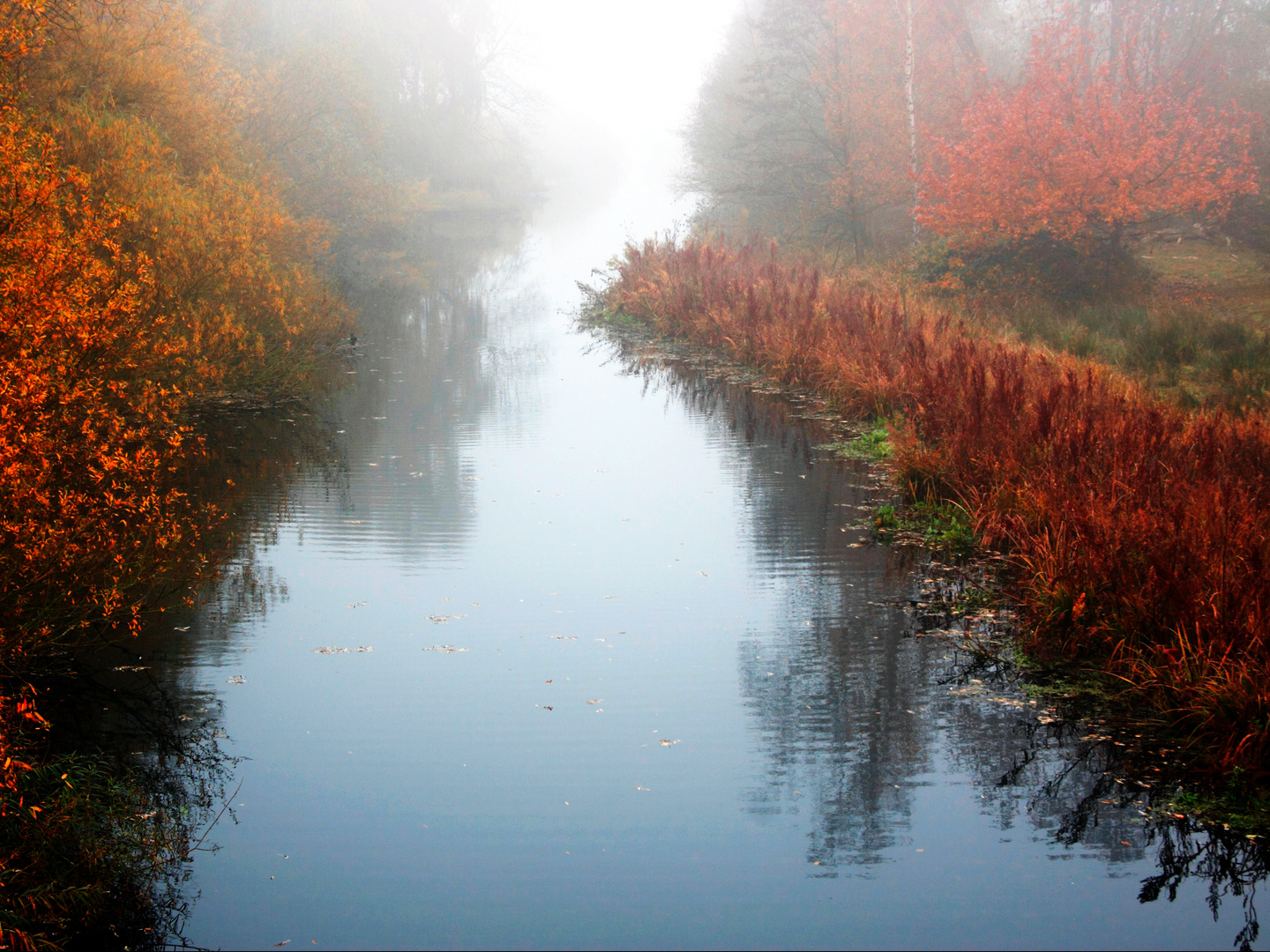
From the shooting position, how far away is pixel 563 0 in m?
105

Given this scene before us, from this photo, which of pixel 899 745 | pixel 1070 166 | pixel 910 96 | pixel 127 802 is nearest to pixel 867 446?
pixel 899 745

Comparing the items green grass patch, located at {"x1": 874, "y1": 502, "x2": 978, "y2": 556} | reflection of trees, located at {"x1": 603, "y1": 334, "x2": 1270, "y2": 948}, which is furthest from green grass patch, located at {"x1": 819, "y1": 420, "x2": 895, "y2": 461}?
reflection of trees, located at {"x1": 603, "y1": 334, "x2": 1270, "y2": 948}

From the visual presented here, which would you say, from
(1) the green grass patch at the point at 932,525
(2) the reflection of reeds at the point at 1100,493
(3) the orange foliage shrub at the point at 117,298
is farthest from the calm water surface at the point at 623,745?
(3) the orange foliage shrub at the point at 117,298

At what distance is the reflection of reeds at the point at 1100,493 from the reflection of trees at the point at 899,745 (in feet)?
1.82

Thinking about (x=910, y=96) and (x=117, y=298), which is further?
(x=910, y=96)

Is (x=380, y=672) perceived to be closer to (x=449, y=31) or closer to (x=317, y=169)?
(x=317, y=169)

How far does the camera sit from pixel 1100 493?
26.1 feet

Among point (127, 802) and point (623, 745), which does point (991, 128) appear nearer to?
point (623, 745)

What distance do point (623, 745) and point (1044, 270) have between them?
61.8ft

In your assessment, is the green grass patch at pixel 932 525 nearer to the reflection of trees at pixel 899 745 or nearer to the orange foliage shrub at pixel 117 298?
the reflection of trees at pixel 899 745

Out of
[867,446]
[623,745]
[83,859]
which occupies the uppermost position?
[867,446]

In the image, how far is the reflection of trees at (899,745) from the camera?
16.5 ft

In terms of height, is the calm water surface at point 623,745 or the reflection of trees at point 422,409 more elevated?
the reflection of trees at point 422,409

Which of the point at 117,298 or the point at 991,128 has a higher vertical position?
the point at 991,128
